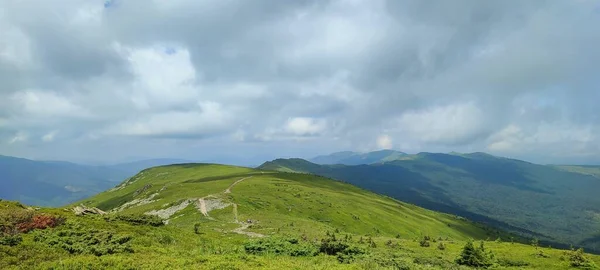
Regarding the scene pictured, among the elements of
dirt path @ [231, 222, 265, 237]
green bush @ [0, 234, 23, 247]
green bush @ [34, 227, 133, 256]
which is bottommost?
dirt path @ [231, 222, 265, 237]

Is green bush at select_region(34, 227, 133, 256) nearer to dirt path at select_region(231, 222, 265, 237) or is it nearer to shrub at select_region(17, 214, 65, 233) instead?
shrub at select_region(17, 214, 65, 233)

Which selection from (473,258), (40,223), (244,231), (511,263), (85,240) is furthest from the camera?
(244,231)

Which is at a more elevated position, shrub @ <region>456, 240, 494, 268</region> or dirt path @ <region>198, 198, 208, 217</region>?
shrub @ <region>456, 240, 494, 268</region>

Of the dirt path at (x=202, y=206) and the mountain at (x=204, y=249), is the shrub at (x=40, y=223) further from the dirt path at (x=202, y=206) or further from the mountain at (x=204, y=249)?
the dirt path at (x=202, y=206)

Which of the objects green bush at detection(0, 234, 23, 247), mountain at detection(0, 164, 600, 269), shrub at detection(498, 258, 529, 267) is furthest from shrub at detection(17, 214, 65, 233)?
shrub at detection(498, 258, 529, 267)

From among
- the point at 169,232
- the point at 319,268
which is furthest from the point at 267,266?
the point at 169,232

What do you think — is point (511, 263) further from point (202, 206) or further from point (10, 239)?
point (202, 206)

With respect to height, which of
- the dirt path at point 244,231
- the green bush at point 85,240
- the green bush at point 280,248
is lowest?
the dirt path at point 244,231

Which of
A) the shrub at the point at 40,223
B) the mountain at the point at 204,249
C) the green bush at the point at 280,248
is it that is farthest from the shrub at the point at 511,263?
the shrub at the point at 40,223

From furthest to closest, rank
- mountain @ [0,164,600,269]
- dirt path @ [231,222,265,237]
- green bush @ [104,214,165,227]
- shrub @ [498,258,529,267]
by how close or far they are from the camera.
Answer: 1. dirt path @ [231,222,265,237]
2. green bush @ [104,214,165,227]
3. shrub @ [498,258,529,267]
4. mountain @ [0,164,600,269]

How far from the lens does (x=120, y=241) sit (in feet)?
112

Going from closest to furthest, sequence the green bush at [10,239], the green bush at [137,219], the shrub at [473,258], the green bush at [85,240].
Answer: the green bush at [10,239]
the green bush at [85,240]
the shrub at [473,258]
the green bush at [137,219]

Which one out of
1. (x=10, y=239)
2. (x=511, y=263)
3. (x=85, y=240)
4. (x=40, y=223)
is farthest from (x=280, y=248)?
(x=511, y=263)

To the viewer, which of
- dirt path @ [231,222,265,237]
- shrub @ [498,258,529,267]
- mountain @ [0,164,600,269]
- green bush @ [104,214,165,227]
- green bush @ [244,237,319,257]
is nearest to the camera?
mountain @ [0,164,600,269]
